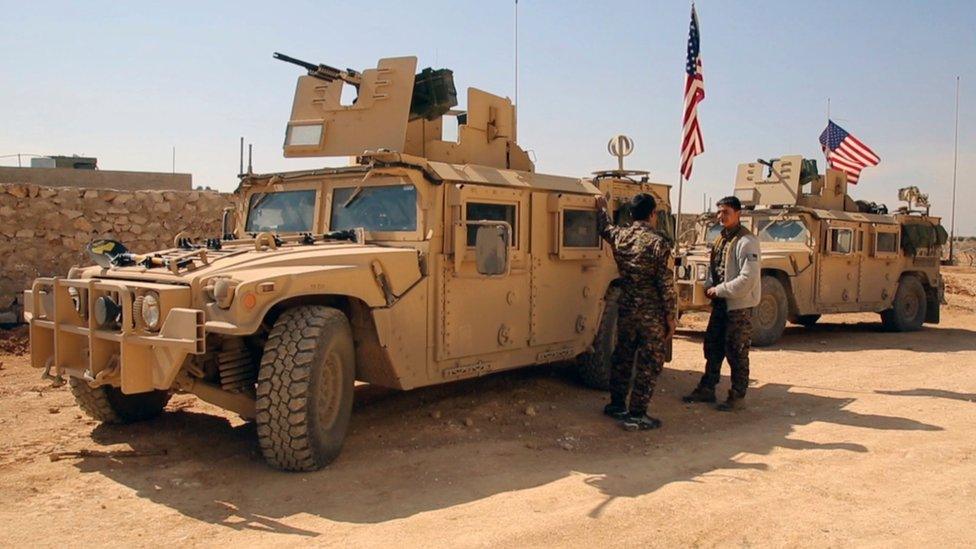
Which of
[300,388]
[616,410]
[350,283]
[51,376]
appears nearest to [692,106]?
[616,410]

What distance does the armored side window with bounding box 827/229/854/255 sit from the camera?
11422mm

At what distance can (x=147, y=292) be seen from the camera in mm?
4340

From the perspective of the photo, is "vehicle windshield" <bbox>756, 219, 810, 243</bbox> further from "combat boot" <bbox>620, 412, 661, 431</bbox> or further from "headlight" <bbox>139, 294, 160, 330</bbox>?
"headlight" <bbox>139, 294, 160, 330</bbox>

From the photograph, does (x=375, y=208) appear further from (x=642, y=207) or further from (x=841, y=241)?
(x=841, y=241)

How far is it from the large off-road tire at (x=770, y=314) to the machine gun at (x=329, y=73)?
6423 millimetres

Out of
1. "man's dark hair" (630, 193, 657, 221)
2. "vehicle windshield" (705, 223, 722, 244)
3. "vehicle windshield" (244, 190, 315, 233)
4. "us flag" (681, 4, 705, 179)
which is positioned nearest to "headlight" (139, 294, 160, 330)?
"vehicle windshield" (244, 190, 315, 233)

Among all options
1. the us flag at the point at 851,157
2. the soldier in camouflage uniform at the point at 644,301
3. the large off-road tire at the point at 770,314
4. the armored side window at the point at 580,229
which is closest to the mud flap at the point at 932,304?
the us flag at the point at 851,157

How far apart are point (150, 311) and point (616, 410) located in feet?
11.5

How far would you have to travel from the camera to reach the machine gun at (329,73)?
619cm

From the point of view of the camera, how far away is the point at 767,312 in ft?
35.2

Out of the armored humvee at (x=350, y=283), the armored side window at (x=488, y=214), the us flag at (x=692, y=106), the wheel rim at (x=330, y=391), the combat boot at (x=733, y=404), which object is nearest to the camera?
the armored humvee at (x=350, y=283)

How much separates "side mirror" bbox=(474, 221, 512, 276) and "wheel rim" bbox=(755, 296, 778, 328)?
6274 mm

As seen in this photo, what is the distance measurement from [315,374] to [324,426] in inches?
16.4

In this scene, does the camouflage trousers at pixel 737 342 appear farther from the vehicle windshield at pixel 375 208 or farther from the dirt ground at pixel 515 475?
the vehicle windshield at pixel 375 208
